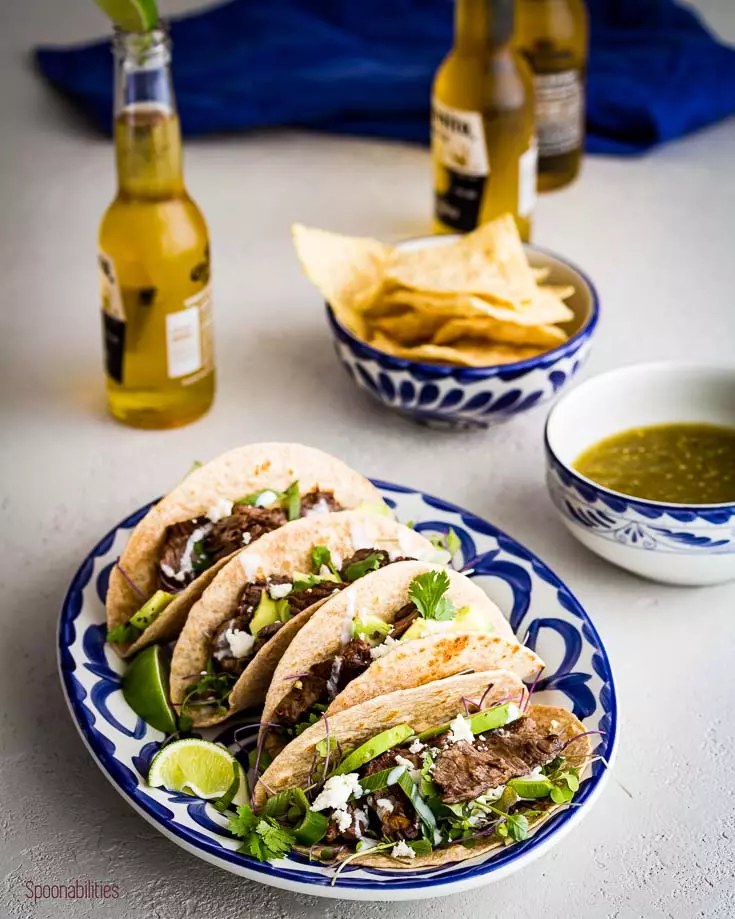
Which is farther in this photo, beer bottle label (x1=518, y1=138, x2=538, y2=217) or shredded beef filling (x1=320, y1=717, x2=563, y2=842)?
beer bottle label (x1=518, y1=138, x2=538, y2=217)

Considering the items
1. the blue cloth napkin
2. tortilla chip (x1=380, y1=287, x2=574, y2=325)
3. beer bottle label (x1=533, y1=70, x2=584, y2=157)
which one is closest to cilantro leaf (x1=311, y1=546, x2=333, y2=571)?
tortilla chip (x1=380, y1=287, x2=574, y2=325)

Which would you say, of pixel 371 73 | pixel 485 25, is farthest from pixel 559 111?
pixel 371 73

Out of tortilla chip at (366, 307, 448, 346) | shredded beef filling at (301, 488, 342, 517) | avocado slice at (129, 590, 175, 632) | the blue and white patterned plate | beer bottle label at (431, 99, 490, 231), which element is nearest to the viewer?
the blue and white patterned plate

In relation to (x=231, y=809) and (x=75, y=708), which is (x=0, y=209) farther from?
(x=231, y=809)

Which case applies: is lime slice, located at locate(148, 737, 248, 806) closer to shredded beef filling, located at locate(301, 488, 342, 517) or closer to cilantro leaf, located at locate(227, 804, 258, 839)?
cilantro leaf, located at locate(227, 804, 258, 839)

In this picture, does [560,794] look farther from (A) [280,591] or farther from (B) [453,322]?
(B) [453,322]
